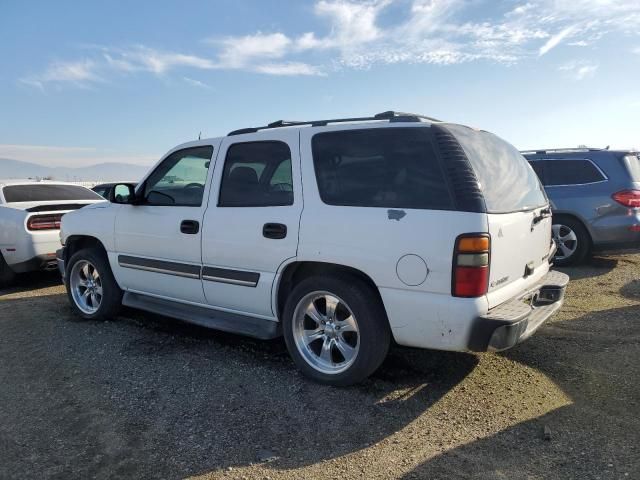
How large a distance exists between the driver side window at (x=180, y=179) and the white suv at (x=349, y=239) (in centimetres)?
→ 1

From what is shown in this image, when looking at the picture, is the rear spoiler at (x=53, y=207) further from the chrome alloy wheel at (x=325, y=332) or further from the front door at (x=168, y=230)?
the chrome alloy wheel at (x=325, y=332)

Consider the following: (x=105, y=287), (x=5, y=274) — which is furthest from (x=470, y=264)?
(x=5, y=274)

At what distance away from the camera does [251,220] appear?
3928 mm

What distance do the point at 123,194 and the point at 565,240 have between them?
6416 mm

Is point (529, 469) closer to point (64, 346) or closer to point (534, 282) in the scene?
point (534, 282)

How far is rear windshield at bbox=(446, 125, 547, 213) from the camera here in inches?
130

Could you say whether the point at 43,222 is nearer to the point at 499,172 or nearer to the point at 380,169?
the point at 380,169

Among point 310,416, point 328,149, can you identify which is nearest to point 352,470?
point 310,416

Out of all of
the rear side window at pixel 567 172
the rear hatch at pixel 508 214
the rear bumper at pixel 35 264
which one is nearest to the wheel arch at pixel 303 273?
the rear hatch at pixel 508 214

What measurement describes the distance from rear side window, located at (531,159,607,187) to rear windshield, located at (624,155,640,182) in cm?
34

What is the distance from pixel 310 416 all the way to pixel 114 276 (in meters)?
2.94

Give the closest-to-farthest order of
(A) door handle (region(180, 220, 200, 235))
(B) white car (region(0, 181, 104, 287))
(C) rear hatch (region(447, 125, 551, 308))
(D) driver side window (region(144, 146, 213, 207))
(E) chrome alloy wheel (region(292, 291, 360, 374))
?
(C) rear hatch (region(447, 125, 551, 308)) < (E) chrome alloy wheel (region(292, 291, 360, 374)) < (A) door handle (region(180, 220, 200, 235)) < (D) driver side window (region(144, 146, 213, 207)) < (B) white car (region(0, 181, 104, 287))

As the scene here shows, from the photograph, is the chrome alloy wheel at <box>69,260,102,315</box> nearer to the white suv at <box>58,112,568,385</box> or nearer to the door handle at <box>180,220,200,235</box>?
the white suv at <box>58,112,568,385</box>

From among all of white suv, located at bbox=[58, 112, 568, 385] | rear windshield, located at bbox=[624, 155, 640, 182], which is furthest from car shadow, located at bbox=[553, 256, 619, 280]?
white suv, located at bbox=[58, 112, 568, 385]
